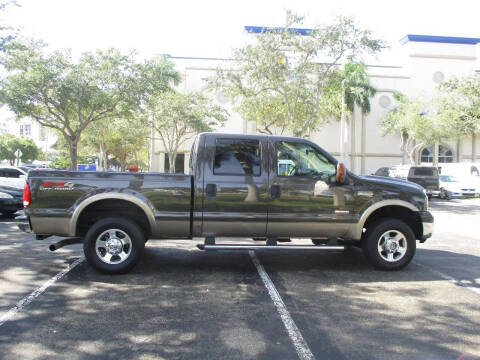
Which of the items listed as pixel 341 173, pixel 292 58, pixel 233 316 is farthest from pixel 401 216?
pixel 292 58

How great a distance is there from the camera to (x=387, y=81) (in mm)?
41625

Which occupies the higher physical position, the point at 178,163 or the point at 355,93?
the point at 355,93

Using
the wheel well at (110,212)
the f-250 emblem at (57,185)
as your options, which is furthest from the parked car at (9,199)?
the f-250 emblem at (57,185)

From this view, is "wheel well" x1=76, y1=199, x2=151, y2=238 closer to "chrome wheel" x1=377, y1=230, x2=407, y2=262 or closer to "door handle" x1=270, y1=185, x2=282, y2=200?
"door handle" x1=270, y1=185, x2=282, y2=200

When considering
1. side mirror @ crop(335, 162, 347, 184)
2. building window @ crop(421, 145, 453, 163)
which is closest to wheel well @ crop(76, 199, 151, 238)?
side mirror @ crop(335, 162, 347, 184)

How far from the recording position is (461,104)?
23.8m

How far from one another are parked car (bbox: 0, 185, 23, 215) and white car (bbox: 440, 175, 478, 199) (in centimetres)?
2251

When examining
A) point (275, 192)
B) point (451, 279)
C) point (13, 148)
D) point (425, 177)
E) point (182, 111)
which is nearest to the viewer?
point (275, 192)

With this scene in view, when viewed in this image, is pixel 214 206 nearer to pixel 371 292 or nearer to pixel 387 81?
pixel 371 292

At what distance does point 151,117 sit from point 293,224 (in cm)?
2558

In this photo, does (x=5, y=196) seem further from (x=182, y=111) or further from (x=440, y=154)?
(x=440, y=154)

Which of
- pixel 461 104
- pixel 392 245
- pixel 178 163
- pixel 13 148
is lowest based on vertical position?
pixel 392 245

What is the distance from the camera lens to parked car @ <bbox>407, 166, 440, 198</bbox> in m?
23.4

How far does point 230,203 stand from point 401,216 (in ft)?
9.16
